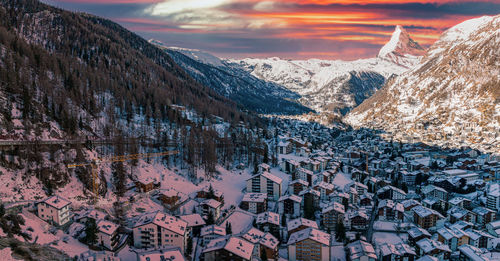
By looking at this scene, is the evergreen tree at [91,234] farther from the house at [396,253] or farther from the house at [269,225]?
the house at [396,253]

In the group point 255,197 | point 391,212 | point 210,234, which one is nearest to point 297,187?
point 255,197

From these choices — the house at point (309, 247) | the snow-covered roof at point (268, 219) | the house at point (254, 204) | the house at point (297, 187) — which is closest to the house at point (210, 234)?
the snow-covered roof at point (268, 219)

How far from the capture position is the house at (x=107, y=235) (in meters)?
27.1

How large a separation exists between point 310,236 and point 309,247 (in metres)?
0.90

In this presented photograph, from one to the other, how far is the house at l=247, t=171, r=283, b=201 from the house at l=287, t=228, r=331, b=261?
13.7 m

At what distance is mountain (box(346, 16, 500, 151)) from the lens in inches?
3484

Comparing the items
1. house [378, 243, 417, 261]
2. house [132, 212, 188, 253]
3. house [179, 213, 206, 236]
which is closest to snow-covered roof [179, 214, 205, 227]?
house [179, 213, 206, 236]

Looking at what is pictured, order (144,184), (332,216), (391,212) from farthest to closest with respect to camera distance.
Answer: (391,212)
(332,216)
(144,184)

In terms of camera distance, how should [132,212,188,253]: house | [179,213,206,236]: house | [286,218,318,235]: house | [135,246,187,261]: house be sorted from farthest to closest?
[286,218,318,235]: house → [179,213,206,236]: house → [132,212,188,253]: house → [135,246,187,261]: house

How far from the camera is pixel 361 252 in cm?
3070

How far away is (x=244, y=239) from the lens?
30.0 metres

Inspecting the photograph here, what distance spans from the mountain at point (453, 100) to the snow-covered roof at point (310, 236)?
61.1 meters

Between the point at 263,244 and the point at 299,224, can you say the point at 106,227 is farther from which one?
the point at 299,224

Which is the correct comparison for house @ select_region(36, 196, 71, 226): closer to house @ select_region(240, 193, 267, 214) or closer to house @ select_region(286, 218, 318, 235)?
house @ select_region(240, 193, 267, 214)
